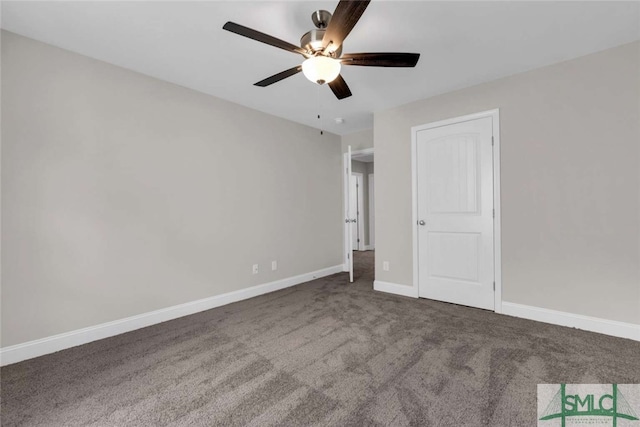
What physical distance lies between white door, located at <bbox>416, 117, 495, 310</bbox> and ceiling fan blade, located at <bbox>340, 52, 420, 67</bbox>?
166cm

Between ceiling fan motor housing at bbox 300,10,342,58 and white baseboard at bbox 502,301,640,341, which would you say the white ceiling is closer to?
ceiling fan motor housing at bbox 300,10,342,58

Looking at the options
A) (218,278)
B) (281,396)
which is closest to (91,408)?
(281,396)

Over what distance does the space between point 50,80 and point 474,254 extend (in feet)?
13.9

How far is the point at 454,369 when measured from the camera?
1.92 m

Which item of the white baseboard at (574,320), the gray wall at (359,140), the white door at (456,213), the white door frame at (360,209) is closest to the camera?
the white baseboard at (574,320)

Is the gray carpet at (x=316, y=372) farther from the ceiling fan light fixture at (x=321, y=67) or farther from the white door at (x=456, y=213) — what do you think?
the ceiling fan light fixture at (x=321, y=67)

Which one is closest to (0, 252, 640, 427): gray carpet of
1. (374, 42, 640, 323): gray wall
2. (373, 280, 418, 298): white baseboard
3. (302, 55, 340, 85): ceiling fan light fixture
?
(374, 42, 640, 323): gray wall

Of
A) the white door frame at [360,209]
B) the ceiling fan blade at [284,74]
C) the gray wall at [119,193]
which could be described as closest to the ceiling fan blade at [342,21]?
the ceiling fan blade at [284,74]

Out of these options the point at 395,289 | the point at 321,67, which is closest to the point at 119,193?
the point at 321,67

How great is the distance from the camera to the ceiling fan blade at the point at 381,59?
178cm

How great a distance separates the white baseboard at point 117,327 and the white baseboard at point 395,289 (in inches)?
54.2

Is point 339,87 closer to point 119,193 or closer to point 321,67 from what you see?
point 321,67

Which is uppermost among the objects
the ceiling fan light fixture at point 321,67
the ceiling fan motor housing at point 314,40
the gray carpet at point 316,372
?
the ceiling fan motor housing at point 314,40

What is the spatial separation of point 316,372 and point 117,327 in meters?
1.92
